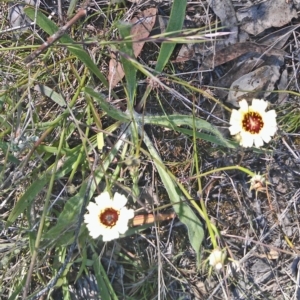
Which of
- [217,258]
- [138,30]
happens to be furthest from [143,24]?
[217,258]

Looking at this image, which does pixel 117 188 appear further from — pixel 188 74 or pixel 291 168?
pixel 291 168

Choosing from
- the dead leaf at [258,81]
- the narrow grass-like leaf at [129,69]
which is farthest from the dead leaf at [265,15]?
the narrow grass-like leaf at [129,69]

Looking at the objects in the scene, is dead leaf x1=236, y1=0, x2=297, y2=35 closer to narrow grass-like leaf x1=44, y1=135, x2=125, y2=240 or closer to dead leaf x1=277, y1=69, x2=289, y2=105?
dead leaf x1=277, y1=69, x2=289, y2=105

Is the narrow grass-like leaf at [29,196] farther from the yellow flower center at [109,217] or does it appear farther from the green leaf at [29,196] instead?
the yellow flower center at [109,217]

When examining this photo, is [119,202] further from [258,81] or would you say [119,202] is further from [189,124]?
[258,81]

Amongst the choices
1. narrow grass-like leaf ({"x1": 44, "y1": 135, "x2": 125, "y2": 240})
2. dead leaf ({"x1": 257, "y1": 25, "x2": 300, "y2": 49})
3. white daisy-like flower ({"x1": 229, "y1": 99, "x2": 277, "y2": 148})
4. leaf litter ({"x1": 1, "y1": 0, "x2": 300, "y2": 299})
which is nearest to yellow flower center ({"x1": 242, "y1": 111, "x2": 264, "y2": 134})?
white daisy-like flower ({"x1": 229, "y1": 99, "x2": 277, "y2": 148})

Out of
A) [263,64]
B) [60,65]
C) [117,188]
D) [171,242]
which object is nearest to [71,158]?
[117,188]
